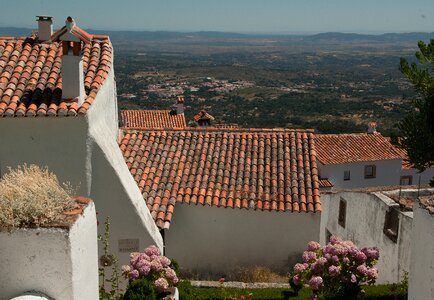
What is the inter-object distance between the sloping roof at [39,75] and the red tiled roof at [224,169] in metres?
3.35

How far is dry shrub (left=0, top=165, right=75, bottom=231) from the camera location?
17.2 feet

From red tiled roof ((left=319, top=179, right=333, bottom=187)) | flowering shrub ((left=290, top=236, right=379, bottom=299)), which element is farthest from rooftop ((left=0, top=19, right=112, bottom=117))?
red tiled roof ((left=319, top=179, right=333, bottom=187))

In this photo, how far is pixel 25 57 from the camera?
1190 cm

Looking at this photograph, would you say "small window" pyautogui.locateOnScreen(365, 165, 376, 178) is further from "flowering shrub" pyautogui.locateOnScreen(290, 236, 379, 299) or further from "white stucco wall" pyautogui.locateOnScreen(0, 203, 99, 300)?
"white stucco wall" pyautogui.locateOnScreen(0, 203, 99, 300)

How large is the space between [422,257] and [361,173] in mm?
36599

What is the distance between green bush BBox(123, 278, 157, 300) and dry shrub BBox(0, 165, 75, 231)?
210cm

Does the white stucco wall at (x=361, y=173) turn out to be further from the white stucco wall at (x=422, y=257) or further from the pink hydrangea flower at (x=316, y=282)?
the white stucco wall at (x=422, y=257)

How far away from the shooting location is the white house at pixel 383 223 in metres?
12.9

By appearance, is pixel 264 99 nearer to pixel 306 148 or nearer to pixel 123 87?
pixel 123 87

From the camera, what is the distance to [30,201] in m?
5.38

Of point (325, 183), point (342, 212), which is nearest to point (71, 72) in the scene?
point (342, 212)

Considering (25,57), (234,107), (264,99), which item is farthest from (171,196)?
(264,99)

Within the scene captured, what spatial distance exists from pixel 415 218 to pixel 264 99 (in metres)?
114

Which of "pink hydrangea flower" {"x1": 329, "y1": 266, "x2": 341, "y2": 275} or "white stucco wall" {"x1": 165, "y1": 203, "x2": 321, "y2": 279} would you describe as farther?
"white stucco wall" {"x1": 165, "y1": 203, "x2": 321, "y2": 279}
